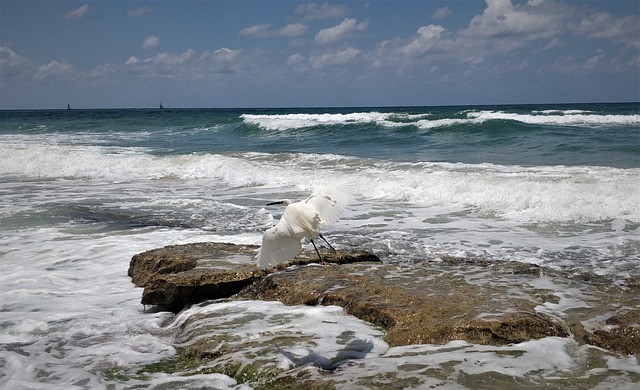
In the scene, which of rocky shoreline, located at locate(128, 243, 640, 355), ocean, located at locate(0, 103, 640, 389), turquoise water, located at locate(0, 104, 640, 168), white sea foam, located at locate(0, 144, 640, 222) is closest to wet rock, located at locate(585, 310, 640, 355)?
rocky shoreline, located at locate(128, 243, 640, 355)

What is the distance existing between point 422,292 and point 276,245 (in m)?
1.19

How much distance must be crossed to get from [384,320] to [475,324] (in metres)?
0.68

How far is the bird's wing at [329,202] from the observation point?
489 cm

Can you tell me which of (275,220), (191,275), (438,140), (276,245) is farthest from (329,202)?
(438,140)

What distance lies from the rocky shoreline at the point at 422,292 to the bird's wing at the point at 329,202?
602mm

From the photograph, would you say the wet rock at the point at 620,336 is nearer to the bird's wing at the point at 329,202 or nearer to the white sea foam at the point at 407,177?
the bird's wing at the point at 329,202

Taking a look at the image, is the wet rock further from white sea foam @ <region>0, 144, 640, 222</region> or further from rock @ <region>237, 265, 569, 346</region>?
white sea foam @ <region>0, 144, 640, 222</region>

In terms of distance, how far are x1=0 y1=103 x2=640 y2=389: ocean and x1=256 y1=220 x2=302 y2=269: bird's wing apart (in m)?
0.49

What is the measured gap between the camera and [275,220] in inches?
358

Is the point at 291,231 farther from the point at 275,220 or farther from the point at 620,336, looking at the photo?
the point at 275,220

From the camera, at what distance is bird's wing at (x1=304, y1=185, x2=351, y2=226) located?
16.0 feet

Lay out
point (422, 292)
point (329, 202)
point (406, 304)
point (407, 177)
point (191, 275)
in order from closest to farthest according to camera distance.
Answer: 1. point (406, 304)
2. point (422, 292)
3. point (329, 202)
4. point (191, 275)
5. point (407, 177)

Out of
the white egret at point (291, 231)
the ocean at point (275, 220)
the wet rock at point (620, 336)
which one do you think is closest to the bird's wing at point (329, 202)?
the white egret at point (291, 231)

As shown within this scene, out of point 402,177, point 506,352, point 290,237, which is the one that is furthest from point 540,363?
point 402,177
